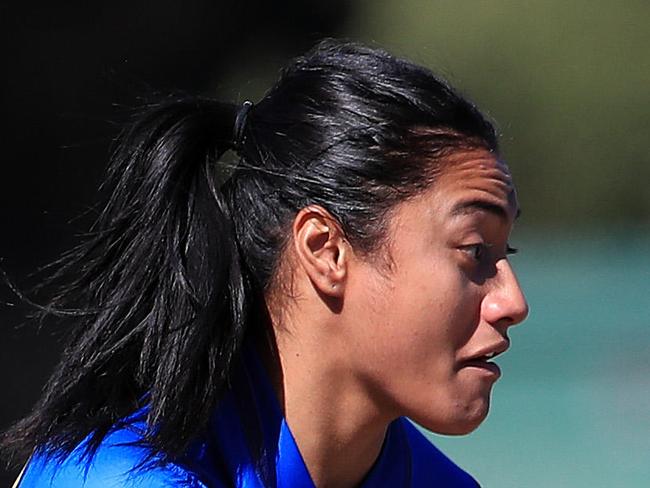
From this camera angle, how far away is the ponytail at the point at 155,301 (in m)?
2.09

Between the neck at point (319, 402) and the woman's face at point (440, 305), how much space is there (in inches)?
1.8

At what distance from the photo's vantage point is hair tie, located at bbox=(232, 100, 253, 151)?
7.47 ft

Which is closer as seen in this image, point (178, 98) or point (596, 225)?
point (178, 98)

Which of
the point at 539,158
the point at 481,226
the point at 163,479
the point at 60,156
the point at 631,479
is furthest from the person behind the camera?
the point at 539,158

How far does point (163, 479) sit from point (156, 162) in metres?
0.54

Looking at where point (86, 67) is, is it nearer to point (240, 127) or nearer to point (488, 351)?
point (240, 127)

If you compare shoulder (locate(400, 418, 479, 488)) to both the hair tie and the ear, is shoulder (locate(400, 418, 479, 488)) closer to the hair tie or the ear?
the ear

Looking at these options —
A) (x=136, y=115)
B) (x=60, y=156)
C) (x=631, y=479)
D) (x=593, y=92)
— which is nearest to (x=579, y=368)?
(x=631, y=479)

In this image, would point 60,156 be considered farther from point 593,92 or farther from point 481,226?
point 481,226

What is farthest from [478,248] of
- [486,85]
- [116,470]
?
[486,85]

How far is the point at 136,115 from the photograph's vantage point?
7.86 ft

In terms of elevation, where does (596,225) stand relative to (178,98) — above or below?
Answer: below

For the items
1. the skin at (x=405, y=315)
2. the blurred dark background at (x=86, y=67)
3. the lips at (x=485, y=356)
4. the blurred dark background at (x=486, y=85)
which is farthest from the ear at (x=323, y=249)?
the blurred dark background at (x=486, y=85)

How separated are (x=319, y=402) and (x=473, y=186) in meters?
0.43
